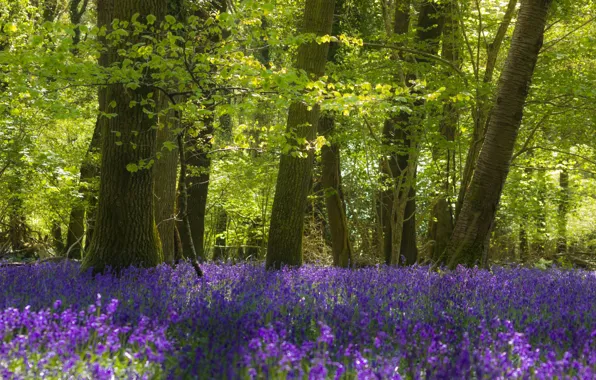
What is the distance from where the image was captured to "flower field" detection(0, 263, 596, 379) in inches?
130

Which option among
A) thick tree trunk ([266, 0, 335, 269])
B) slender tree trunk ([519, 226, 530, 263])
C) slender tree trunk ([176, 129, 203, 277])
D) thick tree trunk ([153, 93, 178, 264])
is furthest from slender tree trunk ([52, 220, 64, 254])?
slender tree trunk ([519, 226, 530, 263])

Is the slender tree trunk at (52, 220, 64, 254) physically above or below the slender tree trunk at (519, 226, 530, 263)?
below

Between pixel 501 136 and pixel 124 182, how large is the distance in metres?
5.08

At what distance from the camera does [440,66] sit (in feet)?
48.5

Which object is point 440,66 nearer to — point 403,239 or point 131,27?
point 403,239

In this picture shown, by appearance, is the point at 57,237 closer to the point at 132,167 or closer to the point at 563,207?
the point at 132,167

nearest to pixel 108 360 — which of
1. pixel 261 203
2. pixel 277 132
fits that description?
pixel 277 132

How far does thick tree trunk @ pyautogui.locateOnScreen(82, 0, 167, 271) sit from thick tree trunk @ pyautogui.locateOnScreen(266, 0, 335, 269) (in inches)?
104

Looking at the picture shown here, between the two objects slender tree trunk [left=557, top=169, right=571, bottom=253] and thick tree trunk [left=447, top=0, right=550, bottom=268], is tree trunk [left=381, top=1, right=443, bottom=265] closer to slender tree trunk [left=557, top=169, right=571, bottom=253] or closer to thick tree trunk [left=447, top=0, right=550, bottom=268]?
thick tree trunk [left=447, top=0, right=550, bottom=268]

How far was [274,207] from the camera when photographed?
10.4m

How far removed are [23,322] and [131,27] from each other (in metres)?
4.88

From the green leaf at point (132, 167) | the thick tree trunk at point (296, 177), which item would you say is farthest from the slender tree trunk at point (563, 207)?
the green leaf at point (132, 167)

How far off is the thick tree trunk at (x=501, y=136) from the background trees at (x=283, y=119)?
48mm

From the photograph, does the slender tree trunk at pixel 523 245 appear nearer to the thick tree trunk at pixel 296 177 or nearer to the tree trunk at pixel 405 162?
the tree trunk at pixel 405 162
